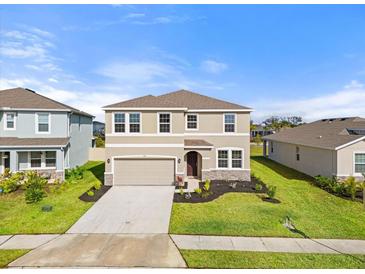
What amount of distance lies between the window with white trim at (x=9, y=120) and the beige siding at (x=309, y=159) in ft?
80.3

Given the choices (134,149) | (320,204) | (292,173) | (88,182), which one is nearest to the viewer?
(320,204)

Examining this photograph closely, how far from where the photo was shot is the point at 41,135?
1752cm

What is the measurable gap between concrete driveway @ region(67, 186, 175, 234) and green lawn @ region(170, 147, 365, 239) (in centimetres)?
75

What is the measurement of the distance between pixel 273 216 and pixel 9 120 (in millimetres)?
19906

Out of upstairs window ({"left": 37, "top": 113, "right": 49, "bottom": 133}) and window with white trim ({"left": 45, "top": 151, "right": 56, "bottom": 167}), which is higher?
upstairs window ({"left": 37, "top": 113, "right": 49, "bottom": 133})

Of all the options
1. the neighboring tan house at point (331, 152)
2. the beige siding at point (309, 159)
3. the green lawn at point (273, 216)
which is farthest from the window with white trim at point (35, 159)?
the beige siding at point (309, 159)

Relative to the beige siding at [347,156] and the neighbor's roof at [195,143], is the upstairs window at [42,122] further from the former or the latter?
the beige siding at [347,156]

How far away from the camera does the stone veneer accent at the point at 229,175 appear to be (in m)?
16.9

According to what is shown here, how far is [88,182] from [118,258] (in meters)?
11.0

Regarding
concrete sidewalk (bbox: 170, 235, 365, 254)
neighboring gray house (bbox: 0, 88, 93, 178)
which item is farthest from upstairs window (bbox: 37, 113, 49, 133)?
concrete sidewalk (bbox: 170, 235, 365, 254)

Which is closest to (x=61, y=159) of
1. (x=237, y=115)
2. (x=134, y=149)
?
(x=134, y=149)

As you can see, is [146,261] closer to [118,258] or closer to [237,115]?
[118,258]

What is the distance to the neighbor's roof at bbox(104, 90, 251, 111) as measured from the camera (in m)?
15.5

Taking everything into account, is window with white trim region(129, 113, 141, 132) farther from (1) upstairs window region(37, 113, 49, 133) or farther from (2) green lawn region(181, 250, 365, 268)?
(2) green lawn region(181, 250, 365, 268)
